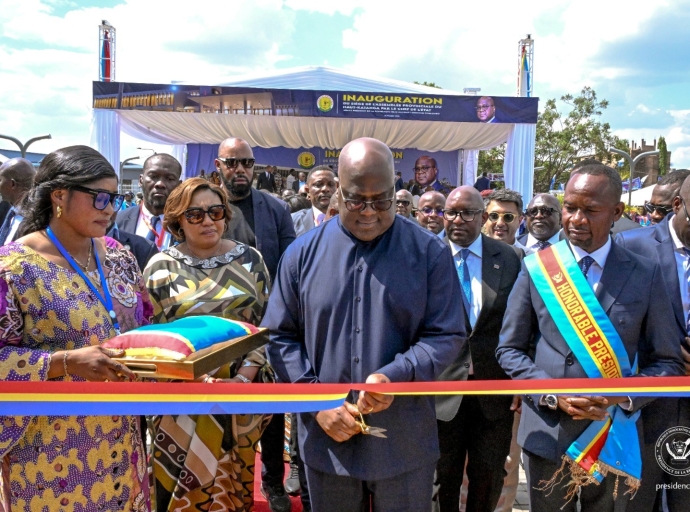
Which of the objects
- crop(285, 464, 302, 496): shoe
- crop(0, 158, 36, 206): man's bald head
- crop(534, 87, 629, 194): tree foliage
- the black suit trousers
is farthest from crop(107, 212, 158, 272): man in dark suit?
crop(534, 87, 629, 194): tree foliage

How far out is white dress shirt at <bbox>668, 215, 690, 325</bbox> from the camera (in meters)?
3.07

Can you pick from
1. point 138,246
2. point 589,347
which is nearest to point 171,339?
point 138,246

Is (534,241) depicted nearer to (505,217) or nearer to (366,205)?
(505,217)

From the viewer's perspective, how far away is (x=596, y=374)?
8.78 feet

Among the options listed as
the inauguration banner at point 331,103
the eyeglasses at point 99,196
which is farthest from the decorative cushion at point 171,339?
the inauguration banner at point 331,103

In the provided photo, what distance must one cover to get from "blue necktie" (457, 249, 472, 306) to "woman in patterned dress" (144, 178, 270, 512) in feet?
4.06

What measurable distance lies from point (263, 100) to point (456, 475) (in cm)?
1393

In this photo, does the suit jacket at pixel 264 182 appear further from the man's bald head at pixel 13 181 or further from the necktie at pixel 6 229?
the necktie at pixel 6 229

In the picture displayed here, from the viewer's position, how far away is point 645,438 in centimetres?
304

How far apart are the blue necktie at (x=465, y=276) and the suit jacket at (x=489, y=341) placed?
103 millimetres

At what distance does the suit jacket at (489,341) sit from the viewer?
3.34 metres

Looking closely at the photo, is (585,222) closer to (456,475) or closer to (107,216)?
(456,475)

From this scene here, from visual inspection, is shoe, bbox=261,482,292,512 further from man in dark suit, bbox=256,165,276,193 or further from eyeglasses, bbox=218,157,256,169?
man in dark suit, bbox=256,165,276,193

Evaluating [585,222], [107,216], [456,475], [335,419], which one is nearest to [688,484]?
Answer: [456,475]
